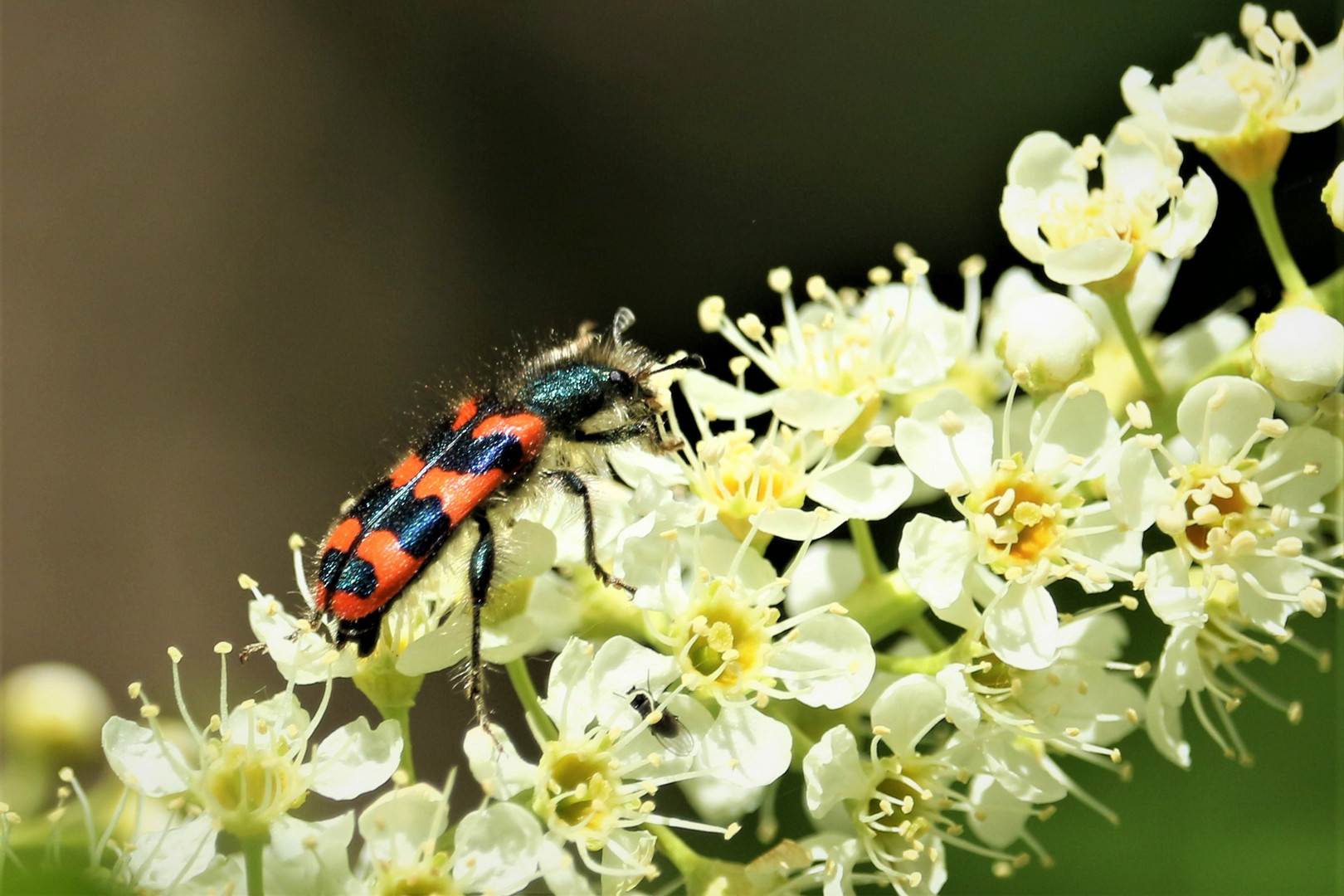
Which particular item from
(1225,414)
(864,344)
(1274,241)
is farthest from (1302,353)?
(864,344)

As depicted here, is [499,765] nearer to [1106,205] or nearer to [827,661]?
[827,661]

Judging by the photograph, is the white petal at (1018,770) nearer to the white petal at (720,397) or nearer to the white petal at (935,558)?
the white petal at (935,558)

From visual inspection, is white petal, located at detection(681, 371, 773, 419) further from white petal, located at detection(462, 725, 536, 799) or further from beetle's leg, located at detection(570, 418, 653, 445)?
white petal, located at detection(462, 725, 536, 799)

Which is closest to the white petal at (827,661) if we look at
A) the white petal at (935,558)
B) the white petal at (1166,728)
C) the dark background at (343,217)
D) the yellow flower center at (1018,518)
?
the white petal at (935,558)

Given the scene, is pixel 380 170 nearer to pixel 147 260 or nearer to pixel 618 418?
pixel 147 260

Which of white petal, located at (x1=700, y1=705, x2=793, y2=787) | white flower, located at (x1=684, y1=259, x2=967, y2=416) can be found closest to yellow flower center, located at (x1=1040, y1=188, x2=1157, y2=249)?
white flower, located at (x1=684, y1=259, x2=967, y2=416)
